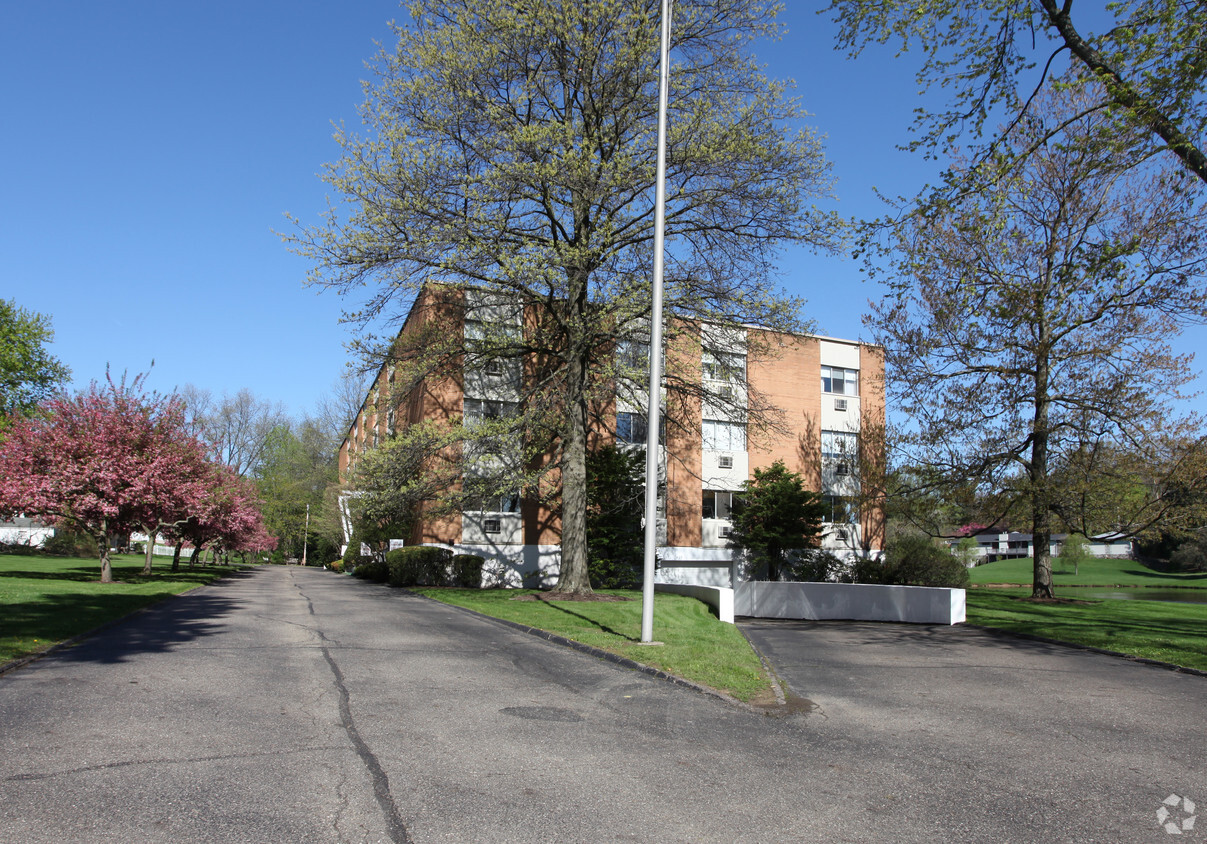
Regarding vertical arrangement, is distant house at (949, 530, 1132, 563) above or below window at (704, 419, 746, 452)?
below

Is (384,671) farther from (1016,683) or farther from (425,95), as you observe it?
(425,95)

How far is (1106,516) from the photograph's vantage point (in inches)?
973

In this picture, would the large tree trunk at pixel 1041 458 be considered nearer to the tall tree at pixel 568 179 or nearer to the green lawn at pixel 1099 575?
the tall tree at pixel 568 179

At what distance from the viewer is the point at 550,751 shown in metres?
5.96

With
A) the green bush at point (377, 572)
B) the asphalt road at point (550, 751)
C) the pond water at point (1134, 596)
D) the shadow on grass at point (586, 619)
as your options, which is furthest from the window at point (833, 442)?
the asphalt road at point (550, 751)

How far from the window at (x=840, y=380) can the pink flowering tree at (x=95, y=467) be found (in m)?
28.3

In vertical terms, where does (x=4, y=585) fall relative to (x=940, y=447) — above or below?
below

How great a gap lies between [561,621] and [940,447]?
689 inches

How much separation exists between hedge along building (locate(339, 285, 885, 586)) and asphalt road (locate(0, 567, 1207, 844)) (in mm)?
10098

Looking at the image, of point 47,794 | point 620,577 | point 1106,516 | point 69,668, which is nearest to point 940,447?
point 1106,516

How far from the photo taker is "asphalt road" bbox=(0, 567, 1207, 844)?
4430 mm

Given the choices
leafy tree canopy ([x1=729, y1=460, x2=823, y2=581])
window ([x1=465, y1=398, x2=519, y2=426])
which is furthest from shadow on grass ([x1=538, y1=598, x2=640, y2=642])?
leafy tree canopy ([x1=729, y1=460, x2=823, y2=581])

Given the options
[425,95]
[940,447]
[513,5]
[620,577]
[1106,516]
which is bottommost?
[620,577]

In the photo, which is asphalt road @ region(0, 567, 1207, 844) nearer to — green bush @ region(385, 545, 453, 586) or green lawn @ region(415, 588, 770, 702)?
green lawn @ region(415, 588, 770, 702)
